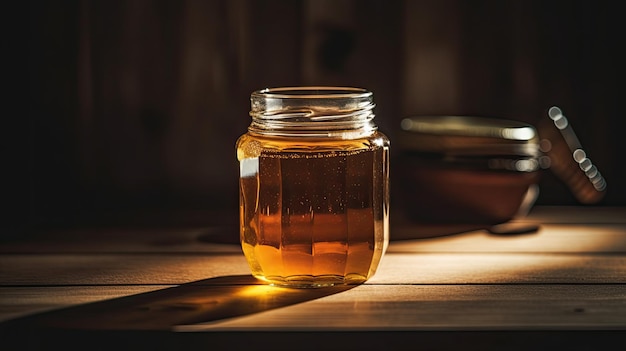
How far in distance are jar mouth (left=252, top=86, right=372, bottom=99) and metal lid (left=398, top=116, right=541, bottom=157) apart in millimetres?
242

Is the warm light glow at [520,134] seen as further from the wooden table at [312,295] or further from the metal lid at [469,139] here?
the wooden table at [312,295]

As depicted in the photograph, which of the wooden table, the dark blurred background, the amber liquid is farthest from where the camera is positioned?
the dark blurred background

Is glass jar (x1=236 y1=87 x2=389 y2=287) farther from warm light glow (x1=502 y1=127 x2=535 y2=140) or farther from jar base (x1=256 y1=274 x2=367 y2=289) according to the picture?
warm light glow (x1=502 y1=127 x2=535 y2=140)

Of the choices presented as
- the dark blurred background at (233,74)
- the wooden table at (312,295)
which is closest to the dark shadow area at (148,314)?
the wooden table at (312,295)

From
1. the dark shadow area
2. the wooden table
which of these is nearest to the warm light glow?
the wooden table

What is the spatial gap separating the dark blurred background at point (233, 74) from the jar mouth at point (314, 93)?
36 centimetres

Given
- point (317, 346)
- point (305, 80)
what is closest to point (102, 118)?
point (305, 80)

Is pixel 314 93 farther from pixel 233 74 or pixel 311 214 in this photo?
pixel 233 74

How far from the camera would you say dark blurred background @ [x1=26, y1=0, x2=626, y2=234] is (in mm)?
1426

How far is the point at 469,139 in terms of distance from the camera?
1.25 m

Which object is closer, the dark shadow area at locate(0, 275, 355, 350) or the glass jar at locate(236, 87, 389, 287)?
the dark shadow area at locate(0, 275, 355, 350)

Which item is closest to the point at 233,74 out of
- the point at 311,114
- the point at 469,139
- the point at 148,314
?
the point at 469,139

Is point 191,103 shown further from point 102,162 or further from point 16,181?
point 16,181

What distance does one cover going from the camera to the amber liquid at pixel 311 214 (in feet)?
3.03
